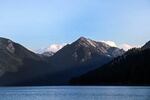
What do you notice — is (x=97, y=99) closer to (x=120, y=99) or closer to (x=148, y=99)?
(x=120, y=99)

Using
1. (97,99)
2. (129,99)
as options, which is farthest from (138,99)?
(97,99)

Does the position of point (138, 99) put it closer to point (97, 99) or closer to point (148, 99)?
point (148, 99)

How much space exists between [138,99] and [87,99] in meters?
16.7

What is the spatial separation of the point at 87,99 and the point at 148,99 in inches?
790

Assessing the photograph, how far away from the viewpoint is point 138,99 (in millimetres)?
119438

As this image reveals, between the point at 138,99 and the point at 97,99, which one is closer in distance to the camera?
the point at 138,99

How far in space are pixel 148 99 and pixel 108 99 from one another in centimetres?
1313

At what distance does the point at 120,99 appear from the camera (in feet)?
401

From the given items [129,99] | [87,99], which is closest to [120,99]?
[129,99]

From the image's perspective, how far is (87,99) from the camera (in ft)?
429

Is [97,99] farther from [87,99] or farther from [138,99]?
[138,99]

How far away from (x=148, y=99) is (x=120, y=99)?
27.4 feet

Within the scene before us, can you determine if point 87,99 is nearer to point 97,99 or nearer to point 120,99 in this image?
point 97,99

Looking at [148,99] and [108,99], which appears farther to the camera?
[108,99]
